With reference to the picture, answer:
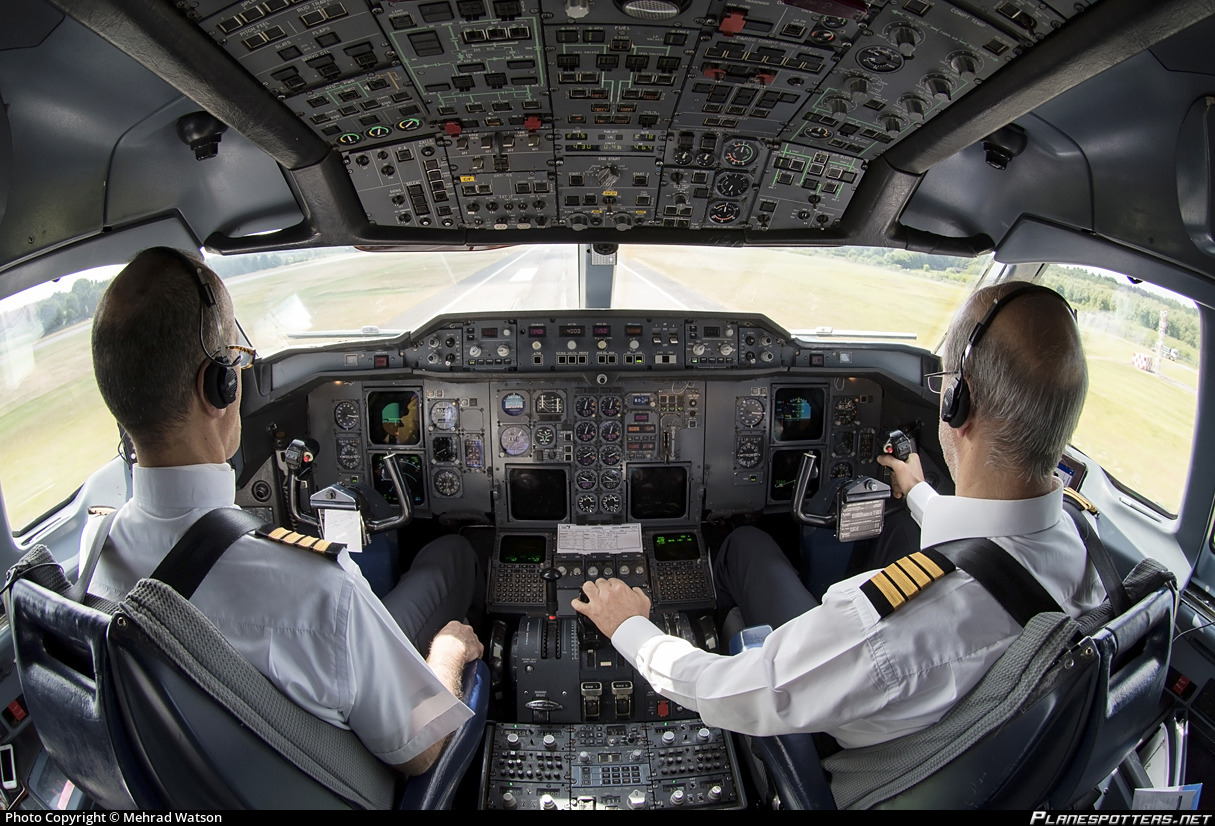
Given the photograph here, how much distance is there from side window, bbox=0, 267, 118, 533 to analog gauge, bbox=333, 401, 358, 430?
3.97ft

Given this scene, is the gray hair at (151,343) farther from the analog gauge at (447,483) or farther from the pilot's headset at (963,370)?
the analog gauge at (447,483)

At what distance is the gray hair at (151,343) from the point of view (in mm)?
1279

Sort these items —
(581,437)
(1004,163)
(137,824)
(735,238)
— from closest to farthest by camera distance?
(137,824), (1004,163), (735,238), (581,437)

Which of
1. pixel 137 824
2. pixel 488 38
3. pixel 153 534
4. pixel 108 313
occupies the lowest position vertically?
pixel 137 824

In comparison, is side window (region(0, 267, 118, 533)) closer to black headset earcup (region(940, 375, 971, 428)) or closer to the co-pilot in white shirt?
the co-pilot in white shirt

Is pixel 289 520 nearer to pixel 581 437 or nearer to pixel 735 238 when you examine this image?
pixel 581 437

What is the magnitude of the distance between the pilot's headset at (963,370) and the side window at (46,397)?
3003 millimetres

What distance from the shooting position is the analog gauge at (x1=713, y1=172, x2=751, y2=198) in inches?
94.3

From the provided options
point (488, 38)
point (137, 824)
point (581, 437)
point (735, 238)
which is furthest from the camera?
point (581, 437)

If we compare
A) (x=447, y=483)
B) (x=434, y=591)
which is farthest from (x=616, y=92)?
(x=447, y=483)

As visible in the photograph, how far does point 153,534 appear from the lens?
4.36 feet

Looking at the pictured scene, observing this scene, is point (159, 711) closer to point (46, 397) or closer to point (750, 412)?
point (46, 397)

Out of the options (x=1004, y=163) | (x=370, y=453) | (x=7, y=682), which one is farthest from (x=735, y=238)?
(x=7, y=682)

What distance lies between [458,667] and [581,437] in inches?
82.2
